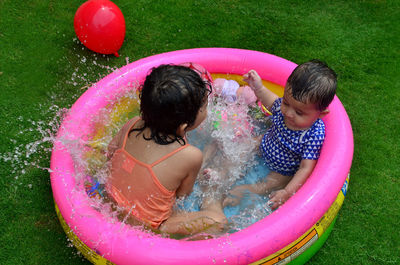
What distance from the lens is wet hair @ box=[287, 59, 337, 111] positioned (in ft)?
8.14

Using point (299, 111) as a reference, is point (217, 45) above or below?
below

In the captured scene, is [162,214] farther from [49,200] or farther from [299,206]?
[49,200]

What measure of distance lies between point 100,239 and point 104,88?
1415 millimetres

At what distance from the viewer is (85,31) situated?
387 cm

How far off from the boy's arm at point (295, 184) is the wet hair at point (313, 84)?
19.9 inches

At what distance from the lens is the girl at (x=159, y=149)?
214cm

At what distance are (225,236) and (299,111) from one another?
3.24ft

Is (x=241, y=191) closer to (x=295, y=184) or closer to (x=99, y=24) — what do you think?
(x=295, y=184)

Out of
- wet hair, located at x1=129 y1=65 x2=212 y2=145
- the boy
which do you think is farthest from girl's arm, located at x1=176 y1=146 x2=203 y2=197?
the boy

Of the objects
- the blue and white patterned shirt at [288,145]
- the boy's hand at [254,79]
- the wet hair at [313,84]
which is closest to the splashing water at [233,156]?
the blue and white patterned shirt at [288,145]

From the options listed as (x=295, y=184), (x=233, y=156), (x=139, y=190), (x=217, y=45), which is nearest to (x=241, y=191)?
(x=233, y=156)

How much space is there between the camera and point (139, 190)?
232 centimetres

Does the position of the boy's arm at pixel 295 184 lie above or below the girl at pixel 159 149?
below

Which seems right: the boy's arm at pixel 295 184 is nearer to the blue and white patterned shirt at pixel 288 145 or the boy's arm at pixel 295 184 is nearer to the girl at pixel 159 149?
the blue and white patterned shirt at pixel 288 145
